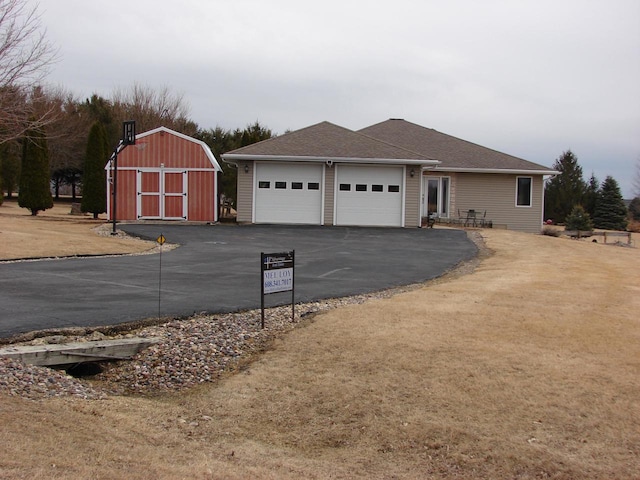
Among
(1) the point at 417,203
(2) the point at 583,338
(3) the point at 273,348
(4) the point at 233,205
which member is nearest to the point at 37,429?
(3) the point at 273,348

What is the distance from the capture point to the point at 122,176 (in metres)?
24.0

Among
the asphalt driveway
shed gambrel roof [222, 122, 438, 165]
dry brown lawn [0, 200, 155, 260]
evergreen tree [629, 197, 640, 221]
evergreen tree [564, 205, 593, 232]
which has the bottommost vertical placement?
the asphalt driveway

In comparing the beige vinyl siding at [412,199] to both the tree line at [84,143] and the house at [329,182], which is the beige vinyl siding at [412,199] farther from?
the tree line at [84,143]

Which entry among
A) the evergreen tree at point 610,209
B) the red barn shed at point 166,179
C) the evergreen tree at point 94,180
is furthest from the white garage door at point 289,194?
the evergreen tree at point 610,209

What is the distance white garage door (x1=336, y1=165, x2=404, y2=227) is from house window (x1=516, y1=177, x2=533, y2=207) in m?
6.12

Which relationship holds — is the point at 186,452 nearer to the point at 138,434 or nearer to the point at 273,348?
the point at 138,434

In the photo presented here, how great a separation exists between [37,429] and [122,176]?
2097cm

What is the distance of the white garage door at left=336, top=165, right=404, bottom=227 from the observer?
2414cm

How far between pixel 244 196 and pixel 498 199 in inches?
443

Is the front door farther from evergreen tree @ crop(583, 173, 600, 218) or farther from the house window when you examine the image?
evergreen tree @ crop(583, 173, 600, 218)

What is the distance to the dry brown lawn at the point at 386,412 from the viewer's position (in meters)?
4.32

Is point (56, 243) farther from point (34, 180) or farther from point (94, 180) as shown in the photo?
point (34, 180)

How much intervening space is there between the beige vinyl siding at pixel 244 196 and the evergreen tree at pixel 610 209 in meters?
27.5

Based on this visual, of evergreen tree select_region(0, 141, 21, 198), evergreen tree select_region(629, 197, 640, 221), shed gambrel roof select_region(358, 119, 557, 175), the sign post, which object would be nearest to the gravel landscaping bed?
the sign post
